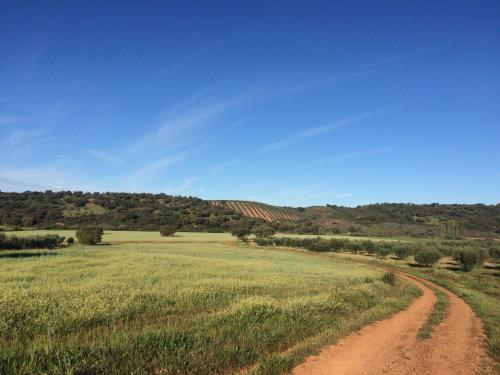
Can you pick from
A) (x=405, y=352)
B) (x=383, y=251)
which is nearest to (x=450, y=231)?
(x=383, y=251)

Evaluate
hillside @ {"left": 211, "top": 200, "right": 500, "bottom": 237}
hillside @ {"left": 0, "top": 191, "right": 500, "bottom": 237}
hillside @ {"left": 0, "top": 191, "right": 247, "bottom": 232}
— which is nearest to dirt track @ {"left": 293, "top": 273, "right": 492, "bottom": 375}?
hillside @ {"left": 0, "top": 191, "right": 500, "bottom": 237}

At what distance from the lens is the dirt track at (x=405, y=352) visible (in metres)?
10.7

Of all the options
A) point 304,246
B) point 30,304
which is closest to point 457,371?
point 30,304

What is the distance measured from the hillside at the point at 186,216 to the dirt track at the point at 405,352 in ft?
358

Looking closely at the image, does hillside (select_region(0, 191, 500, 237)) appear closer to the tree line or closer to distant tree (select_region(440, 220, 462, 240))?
distant tree (select_region(440, 220, 462, 240))

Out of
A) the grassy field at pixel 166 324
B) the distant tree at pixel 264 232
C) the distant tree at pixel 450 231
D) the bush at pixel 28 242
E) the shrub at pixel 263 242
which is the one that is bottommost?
the bush at pixel 28 242

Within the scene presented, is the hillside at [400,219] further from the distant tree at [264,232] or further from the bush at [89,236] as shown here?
the bush at [89,236]

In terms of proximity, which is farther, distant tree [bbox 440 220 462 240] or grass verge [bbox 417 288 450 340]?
distant tree [bbox 440 220 462 240]

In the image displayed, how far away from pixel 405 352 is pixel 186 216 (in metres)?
137

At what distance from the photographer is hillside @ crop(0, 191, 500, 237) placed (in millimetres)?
121950

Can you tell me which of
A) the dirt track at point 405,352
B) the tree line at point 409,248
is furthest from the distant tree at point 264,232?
the dirt track at point 405,352

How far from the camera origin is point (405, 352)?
1236cm

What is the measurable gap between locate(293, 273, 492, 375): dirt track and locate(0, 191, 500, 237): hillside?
109002 mm

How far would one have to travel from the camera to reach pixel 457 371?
10.8 m
